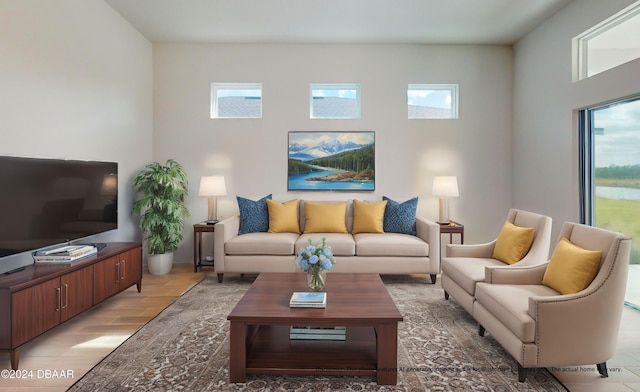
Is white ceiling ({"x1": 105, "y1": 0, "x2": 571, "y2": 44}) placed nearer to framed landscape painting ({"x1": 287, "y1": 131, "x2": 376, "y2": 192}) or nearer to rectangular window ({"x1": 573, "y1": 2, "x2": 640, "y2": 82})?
rectangular window ({"x1": 573, "y1": 2, "x2": 640, "y2": 82})

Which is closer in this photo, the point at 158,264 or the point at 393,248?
the point at 393,248

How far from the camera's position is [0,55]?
8.92 ft

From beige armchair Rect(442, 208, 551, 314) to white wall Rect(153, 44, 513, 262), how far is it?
167cm

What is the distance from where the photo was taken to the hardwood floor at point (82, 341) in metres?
2.22

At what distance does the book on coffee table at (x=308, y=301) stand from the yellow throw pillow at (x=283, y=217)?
223 cm

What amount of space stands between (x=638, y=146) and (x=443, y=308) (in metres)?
2.28

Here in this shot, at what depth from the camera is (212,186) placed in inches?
191

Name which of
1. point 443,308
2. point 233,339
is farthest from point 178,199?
point 443,308

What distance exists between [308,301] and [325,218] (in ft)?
7.85

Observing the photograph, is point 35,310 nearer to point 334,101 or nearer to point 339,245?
point 339,245

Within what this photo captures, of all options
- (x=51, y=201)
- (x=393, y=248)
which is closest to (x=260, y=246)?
(x=393, y=248)

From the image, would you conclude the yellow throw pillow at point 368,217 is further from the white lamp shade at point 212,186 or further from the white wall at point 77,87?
the white wall at point 77,87

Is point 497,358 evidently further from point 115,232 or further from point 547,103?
point 115,232

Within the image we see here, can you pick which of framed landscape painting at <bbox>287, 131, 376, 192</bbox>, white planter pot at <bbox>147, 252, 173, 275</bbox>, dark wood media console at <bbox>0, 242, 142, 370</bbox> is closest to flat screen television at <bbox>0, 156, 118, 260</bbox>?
dark wood media console at <bbox>0, 242, 142, 370</bbox>
